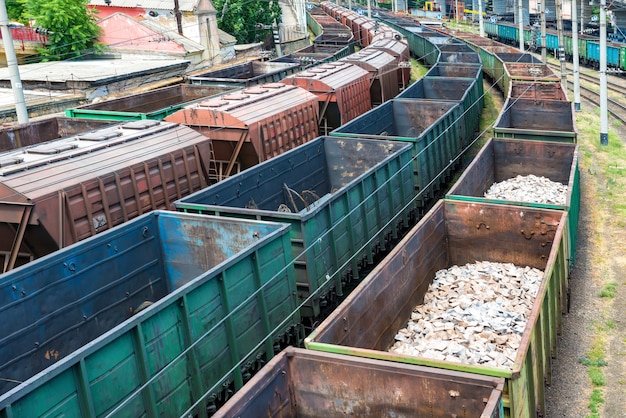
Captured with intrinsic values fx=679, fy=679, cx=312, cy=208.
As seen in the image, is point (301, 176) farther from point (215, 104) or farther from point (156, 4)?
point (156, 4)

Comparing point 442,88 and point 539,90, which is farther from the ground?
point 442,88

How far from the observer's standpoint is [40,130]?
18281 millimetres

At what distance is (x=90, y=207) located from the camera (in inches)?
468

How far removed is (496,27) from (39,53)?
47823 millimetres

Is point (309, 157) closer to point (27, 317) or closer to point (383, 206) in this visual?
point (383, 206)

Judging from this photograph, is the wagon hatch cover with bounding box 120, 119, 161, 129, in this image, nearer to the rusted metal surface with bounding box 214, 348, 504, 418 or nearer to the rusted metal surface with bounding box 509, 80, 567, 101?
the rusted metal surface with bounding box 214, 348, 504, 418

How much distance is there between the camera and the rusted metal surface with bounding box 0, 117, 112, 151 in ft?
56.9

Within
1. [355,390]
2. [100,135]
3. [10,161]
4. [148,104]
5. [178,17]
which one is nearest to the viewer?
[355,390]

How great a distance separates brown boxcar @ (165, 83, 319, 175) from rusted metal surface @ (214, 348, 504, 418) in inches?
371

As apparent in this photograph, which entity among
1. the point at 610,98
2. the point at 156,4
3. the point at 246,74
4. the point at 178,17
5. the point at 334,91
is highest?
the point at 156,4

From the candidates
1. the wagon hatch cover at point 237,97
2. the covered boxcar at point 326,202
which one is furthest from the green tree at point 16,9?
the covered boxcar at point 326,202

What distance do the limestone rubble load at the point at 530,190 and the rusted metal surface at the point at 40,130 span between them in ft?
33.4

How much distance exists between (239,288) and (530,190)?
29.0 ft

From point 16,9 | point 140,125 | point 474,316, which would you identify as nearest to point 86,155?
point 140,125
